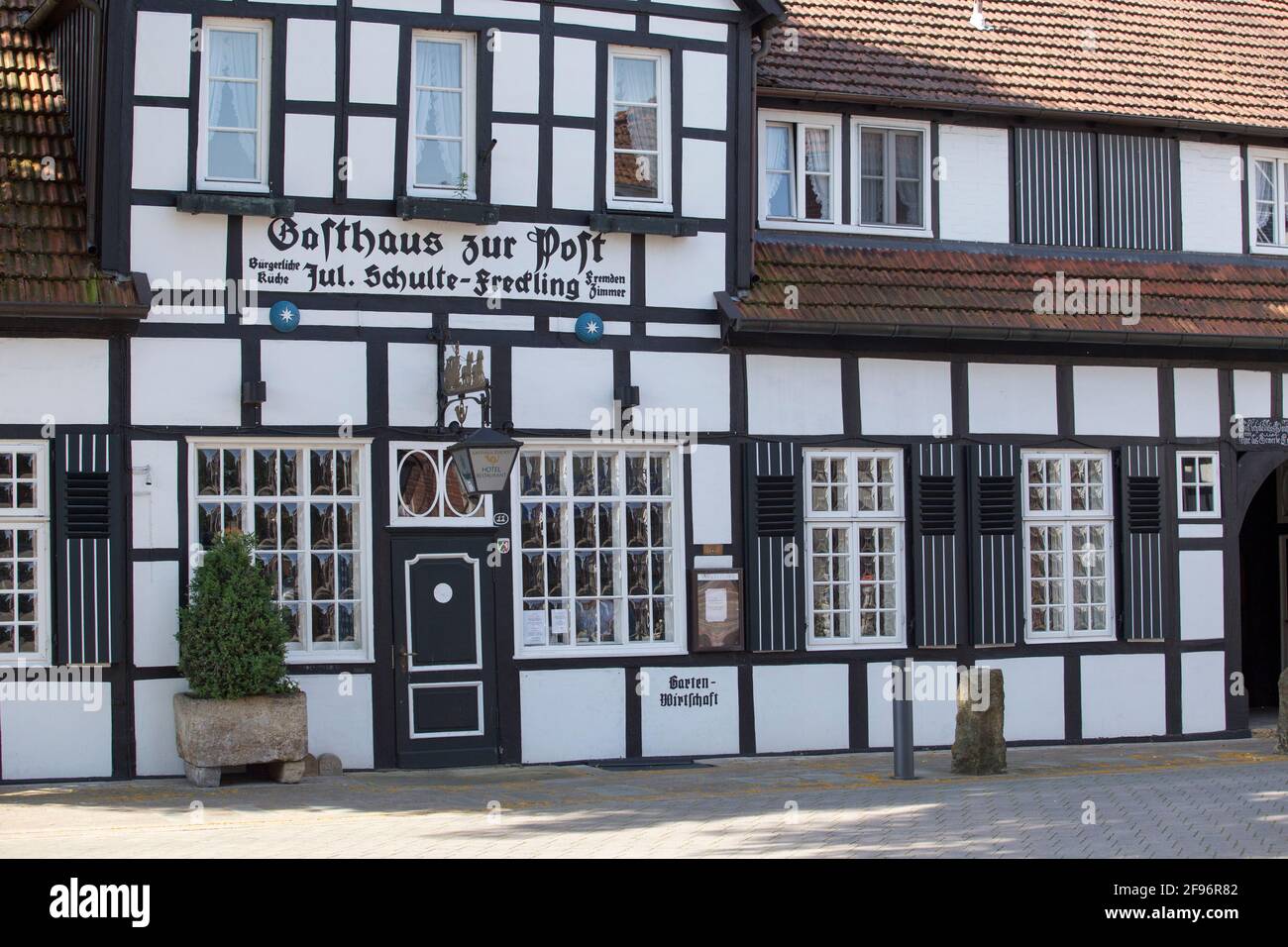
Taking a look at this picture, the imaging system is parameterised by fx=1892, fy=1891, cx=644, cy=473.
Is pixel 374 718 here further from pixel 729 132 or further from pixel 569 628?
pixel 729 132

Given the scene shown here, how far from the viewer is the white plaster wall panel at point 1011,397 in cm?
1786

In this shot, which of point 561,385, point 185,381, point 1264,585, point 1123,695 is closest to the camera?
point 185,381

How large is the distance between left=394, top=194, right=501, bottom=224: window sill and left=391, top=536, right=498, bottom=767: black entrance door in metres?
2.67

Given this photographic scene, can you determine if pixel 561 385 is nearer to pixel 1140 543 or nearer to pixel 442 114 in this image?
pixel 442 114

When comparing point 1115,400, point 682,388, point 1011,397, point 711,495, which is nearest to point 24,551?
point 682,388

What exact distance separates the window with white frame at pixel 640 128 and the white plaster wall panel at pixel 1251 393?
627cm

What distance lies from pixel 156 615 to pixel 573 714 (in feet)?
11.9

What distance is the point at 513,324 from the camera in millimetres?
16203

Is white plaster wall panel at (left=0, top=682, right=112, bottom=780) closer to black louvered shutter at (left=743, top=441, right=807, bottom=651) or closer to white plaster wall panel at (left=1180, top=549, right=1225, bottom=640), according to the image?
black louvered shutter at (left=743, top=441, right=807, bottom=651)

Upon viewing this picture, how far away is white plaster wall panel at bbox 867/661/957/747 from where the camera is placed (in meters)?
17.2

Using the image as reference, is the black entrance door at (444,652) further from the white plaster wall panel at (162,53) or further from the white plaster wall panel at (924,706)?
the white plaster wall panel at (162,53)

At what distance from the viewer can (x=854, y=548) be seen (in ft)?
57.2

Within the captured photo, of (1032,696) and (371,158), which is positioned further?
(1032,696)

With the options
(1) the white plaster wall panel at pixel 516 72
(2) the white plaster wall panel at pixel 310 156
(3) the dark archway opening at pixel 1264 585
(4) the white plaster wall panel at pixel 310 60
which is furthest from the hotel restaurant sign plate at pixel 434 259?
(3) the dark archway opening at pixel 1264 585
